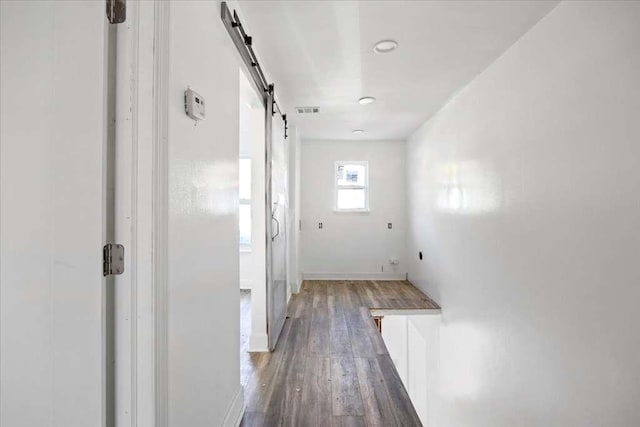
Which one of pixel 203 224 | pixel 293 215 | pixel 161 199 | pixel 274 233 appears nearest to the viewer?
pixel 161 199

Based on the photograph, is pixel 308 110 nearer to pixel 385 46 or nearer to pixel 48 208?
pixel 385 46

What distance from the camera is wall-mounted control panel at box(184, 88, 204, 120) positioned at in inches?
48.6

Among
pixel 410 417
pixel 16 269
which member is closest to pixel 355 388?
pixel 410 417

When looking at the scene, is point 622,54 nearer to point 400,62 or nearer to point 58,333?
point 400,62

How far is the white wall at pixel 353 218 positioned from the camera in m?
5.79

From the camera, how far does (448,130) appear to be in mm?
3793

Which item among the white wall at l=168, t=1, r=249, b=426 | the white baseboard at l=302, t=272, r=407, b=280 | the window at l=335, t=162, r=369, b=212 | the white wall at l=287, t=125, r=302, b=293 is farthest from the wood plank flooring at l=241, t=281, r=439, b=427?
the window at l=335, t=162, r=369, b=212

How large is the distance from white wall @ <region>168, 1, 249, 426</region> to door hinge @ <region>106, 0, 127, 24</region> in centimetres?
18

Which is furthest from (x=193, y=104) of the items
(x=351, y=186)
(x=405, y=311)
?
(x=351, y=186)

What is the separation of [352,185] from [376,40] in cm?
361

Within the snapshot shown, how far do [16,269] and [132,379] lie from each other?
1.47ft

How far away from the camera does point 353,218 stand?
229 inches

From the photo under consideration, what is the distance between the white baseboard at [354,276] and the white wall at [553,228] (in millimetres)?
2281

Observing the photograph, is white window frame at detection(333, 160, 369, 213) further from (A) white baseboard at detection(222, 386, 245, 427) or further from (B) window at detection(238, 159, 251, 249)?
(A) white baseboard at detection(222, 386, 245, 427)
